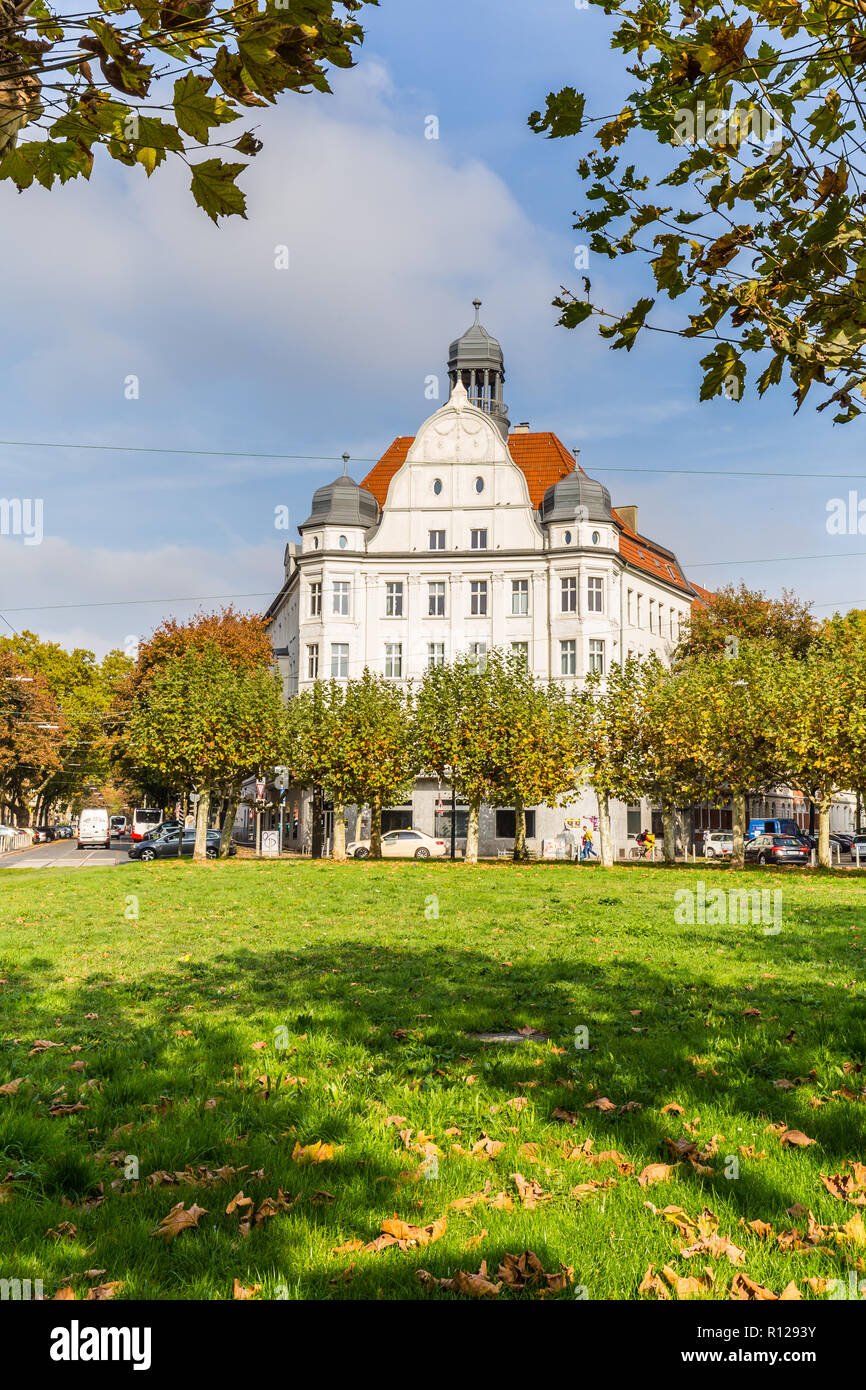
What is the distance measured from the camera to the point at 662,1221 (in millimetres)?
4289

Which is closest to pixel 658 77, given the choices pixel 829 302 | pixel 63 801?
pixel 829 302

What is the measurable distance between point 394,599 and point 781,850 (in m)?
24.8

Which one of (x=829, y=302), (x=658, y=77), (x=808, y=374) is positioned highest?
(x=658, y=77)

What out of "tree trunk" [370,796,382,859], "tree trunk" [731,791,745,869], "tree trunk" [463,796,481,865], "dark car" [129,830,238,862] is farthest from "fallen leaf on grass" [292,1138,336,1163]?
"dark car" [129,830,238,862]

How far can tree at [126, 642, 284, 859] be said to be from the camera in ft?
137

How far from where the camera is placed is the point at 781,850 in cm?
4619

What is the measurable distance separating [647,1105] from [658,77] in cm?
542

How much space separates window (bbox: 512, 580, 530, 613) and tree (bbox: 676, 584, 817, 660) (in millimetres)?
11321

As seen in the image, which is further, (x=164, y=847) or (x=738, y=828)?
(x=164, y=847)

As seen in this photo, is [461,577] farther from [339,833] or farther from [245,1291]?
[245,1291]

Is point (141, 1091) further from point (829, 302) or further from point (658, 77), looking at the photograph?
point (658, 77)

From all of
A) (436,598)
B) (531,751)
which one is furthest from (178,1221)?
(436,598)

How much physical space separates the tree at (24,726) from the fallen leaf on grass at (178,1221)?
212 ft

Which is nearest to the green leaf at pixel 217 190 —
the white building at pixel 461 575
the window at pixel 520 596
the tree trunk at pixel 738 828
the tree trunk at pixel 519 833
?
the tree trunk at pixel 738 828
